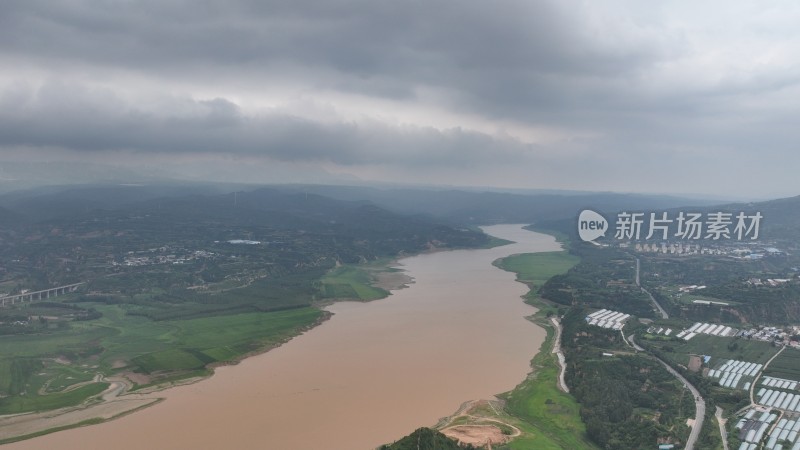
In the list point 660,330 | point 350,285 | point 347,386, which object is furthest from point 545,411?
point 350,285

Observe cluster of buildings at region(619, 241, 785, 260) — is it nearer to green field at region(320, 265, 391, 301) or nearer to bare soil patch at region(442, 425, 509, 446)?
green field at region(320, 265, 391, 301)

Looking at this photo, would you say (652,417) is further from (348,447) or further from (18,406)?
(18,406)

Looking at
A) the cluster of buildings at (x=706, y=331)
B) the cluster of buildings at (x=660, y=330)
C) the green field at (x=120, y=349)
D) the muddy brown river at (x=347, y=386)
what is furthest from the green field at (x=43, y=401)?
the cluster of buildings at (x=706, y=331)

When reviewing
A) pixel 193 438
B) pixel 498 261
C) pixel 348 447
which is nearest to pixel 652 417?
pixel 348 447

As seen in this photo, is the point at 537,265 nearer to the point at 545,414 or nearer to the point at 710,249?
the point at 710,249

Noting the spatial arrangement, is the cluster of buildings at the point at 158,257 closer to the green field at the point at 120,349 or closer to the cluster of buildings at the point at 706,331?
the green field at the point at 120,349

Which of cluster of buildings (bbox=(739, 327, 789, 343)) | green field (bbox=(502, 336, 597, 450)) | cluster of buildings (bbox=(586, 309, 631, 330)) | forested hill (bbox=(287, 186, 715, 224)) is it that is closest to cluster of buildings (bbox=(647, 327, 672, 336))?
cluster of buildings (bbox=(586, 309, 631, 330))
